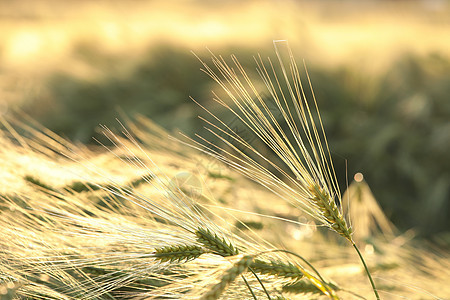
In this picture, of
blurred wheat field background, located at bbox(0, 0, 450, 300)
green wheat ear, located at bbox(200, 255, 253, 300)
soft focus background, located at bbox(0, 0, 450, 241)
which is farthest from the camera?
soft focus background, located at bbox(0, 0, 450, 241)

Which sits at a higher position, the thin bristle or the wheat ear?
the wheat ear

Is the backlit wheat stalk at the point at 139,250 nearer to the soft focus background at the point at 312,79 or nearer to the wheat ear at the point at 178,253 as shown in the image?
the wheat ear at the point at 178,253

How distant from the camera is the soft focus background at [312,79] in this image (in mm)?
1171

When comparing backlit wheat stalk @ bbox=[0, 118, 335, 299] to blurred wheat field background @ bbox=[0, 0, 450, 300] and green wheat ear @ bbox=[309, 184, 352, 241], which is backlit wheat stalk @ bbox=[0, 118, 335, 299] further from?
blurred wheat field background @ bbox=[0, 0, 450, 300]

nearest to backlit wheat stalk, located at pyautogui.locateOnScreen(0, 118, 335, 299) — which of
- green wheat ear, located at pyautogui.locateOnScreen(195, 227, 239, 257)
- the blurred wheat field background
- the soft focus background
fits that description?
green wheat ear, located at pyautogui.locateOnScreen(195, 227, 239, 257)

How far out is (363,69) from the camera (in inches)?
54.6

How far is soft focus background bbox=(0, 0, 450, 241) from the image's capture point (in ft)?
3.84

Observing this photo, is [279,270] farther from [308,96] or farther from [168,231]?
[308,96]

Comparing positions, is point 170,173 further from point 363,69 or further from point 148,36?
point 148,36

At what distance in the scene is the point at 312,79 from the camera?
1412 millimetres

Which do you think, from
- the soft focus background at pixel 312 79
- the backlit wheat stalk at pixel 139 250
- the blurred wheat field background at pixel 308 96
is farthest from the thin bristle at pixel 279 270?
the soft focus background at pixel 312 79

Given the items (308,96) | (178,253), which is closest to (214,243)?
(178,253)

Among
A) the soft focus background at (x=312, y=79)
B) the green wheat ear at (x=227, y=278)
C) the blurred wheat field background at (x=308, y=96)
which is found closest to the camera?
the green wheat ear at (x=227, y=278)

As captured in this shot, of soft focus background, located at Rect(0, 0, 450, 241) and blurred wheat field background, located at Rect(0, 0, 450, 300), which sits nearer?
blurred wheat field background, located at Rect(0, 0, 450, 300)
